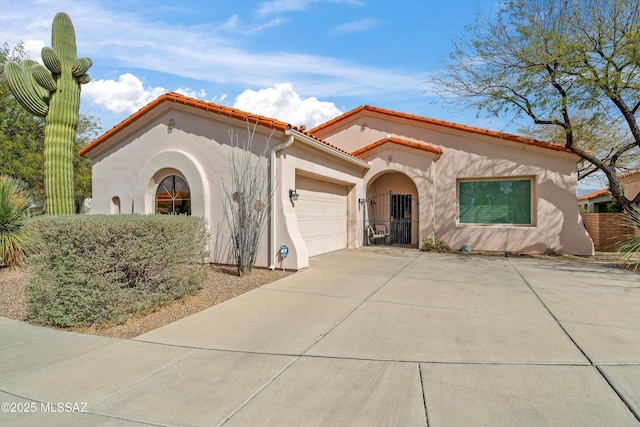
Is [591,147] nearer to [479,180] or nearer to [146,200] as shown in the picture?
[479,180]

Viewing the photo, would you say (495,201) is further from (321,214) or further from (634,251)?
(321,214)

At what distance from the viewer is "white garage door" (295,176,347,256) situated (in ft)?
36.4

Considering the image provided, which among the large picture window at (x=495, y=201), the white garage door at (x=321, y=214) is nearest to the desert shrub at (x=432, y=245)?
the large picture window at (x=495, y=201)

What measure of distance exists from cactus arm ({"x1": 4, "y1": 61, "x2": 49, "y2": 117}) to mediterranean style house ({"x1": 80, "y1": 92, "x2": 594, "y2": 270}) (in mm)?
1904

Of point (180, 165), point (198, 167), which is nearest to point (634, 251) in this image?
point (198, 167)

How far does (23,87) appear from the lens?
10.6 m

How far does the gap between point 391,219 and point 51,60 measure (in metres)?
13.1

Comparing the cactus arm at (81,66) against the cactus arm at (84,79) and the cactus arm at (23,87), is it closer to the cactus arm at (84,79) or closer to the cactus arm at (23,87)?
the cactus arm at (84,79)

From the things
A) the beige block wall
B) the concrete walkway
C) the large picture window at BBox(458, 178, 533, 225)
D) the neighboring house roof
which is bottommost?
the concrete walkway

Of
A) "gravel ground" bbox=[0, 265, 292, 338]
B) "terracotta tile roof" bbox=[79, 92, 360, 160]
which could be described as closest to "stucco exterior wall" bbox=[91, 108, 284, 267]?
"terracotta tile roof" bbox=[79, 92, 360, 160]

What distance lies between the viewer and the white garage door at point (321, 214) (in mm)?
11086

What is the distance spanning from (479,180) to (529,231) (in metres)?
2.59

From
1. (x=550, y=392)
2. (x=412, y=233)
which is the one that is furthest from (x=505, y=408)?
(x=412, y=233)

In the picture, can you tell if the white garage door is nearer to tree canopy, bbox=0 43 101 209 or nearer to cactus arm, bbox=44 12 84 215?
cactus arm, bbox=44 12 84 215
